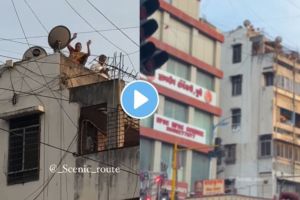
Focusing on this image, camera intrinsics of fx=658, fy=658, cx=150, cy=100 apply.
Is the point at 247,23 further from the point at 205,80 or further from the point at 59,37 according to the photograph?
the point at 59,37

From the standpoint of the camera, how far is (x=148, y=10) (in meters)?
1.14

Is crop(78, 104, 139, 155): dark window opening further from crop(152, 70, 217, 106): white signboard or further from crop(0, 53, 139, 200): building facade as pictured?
crop(152, 70, 217, 106): white signboard

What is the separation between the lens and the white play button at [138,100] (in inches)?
48.3

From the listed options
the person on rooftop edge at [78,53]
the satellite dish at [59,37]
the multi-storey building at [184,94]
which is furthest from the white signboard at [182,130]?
the satellite dish at [59,37]

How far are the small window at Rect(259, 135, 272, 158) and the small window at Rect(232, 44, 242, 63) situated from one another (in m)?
0.14

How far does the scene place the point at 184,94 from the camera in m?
1.07

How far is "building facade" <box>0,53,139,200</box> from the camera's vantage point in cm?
238

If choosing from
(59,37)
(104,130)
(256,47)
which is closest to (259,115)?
(256,47)

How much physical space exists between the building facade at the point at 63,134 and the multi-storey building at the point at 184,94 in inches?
35.6

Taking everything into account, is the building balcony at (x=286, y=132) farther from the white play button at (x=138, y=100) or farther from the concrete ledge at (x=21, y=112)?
the concrete ledge at (x=21, y=112)

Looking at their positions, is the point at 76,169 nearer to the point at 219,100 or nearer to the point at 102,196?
the point at 102,196

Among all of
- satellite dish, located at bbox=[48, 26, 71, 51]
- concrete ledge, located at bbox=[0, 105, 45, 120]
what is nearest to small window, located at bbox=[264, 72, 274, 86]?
satellite dish, located at bbox=[48, 26, 71, 51]

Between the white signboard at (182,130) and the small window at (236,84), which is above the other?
the small window at (236,84)

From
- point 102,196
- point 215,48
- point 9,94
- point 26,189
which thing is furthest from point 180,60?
point 9,94
